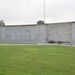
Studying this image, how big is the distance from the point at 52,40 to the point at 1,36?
40.2ft

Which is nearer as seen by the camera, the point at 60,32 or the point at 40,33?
the point at 60,32

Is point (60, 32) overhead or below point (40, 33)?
overhead

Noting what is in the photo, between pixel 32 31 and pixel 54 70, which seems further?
pixel 32 31

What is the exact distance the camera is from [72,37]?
34156 millimetres

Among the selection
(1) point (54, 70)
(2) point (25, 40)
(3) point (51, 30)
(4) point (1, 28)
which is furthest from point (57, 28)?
(1) point (54, 70)

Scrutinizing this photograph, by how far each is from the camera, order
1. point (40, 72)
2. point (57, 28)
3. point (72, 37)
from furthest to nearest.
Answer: point (57, 28)
point (72, 37)
point (40, 72)

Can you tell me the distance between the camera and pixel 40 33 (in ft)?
132

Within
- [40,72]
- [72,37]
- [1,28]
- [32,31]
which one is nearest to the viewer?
[40,72]

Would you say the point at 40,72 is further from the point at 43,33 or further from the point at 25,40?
the point at 25,40

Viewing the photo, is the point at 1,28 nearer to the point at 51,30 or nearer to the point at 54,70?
the point at 51,30

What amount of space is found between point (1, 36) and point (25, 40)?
5.50m

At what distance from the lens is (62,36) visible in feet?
119

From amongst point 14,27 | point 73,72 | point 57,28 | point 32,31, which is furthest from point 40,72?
point 14,27

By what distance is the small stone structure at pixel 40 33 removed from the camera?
116 feet
